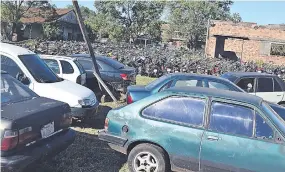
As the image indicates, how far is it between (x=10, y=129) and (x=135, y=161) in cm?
188

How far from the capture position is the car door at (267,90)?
979 cm

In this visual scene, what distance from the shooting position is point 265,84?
9.96 metres

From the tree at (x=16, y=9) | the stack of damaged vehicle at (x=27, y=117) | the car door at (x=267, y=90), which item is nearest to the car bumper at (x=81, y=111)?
the stack of damaged vehicle at (x=27, y=117)

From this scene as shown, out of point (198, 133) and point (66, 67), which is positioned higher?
point (66, 67)

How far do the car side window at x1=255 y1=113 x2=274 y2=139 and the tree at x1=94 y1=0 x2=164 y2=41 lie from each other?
42.5 m

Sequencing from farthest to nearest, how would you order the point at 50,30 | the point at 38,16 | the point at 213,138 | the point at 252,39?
1. the point at 38,16
2. the point at 50,30
3. the point at 252,39
4. the point at 213,138

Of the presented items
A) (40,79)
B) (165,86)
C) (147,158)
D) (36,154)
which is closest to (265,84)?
(165,86)

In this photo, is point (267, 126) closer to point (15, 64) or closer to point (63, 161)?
point (63, 161)

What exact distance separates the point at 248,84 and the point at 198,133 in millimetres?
5340

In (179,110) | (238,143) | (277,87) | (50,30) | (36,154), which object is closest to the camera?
(36,154)

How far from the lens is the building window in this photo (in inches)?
1147

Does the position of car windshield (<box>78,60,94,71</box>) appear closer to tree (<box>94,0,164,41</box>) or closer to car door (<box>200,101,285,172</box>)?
car door (<box>200,101,285,172</box>)

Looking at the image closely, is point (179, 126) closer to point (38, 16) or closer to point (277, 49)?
point (277, 49)

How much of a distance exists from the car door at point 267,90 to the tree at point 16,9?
3404 cm
